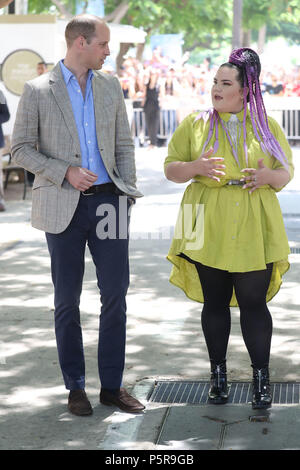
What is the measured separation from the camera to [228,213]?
495 cm

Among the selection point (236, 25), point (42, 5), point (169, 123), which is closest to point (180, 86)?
point (169, 123)

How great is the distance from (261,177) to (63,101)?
1111 millimetres

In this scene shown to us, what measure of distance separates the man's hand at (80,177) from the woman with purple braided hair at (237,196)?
0.50 meters

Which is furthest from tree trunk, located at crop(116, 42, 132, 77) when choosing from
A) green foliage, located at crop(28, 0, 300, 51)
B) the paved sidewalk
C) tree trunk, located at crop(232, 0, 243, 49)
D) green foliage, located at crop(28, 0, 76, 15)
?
the paved sidewalk

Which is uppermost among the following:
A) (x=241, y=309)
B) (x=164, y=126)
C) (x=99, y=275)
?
(x=99, y=275)

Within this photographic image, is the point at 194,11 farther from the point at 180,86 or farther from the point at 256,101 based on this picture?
the point at 256,101

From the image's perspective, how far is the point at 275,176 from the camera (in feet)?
16.1

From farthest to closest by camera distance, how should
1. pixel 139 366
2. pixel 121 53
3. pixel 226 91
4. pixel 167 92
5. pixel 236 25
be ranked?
pixel 121 53
pixel 167 92
pixel 236 25
pixel 139 366
pixel 226 91

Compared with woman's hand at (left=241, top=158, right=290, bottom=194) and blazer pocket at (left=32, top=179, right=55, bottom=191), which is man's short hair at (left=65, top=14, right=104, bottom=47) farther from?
woman's hand at (left=241, top=158, right=290, bottom=194)

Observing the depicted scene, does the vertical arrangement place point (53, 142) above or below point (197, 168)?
above

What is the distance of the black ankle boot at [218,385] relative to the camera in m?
5.14

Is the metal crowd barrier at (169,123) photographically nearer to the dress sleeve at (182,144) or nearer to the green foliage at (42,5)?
the green foliage at (42,5)

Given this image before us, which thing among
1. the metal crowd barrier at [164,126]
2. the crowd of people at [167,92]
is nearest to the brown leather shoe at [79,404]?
the crowd of people at [167,92]
